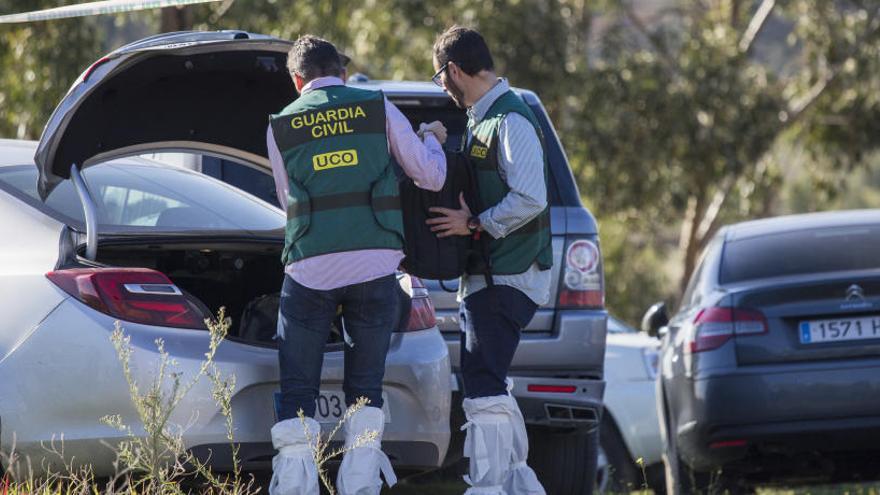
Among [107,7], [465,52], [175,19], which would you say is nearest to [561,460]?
[465,52]

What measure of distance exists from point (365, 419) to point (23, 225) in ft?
4.58

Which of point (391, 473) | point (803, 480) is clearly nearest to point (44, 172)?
point (391, 473)

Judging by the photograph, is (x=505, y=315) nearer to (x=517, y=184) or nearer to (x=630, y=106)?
(x=517, y=184)

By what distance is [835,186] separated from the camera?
83.3 ft

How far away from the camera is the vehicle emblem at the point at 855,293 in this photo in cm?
716

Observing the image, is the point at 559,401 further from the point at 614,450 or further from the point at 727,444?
the point at 614,450

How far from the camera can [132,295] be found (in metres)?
5.17

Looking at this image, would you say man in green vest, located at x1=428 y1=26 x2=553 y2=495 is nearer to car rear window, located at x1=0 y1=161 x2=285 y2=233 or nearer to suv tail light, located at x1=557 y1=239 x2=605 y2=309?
car rear window, located at x1=0 y1=161 x2=285 y2=233

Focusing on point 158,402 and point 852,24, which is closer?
point 158,402

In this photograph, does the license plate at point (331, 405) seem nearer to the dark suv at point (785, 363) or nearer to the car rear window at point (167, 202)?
the car rear window at point (167, 202)

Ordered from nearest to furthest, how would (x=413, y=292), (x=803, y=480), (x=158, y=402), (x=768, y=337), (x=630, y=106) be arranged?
(x=158, y=402)
(x=413, y=292)
(x=768, y=337)
(x=803, y=480)
(x=630, y=106)

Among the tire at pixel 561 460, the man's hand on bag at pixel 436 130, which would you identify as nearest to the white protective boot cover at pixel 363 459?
the man's hand on bag at pixel 436 130

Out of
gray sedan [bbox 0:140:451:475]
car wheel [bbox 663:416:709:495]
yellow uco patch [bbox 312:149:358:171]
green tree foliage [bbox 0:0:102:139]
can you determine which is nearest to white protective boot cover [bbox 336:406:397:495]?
gray sedan [bbox 0:140:451:475]

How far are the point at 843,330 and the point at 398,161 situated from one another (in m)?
2.72
